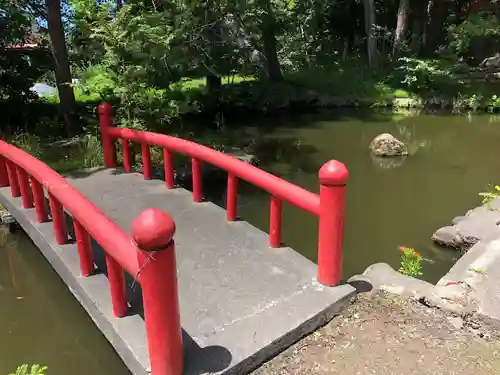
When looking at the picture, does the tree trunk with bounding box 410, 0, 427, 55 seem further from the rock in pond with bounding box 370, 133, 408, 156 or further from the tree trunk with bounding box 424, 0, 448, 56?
the rock in pond with bounding box 370, 133, 408, 156

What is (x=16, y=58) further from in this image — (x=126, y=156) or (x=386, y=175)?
(x=386, y=175)

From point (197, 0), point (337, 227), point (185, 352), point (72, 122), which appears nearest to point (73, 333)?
point (185, 352)

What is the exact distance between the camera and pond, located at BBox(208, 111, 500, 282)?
559 centimetres

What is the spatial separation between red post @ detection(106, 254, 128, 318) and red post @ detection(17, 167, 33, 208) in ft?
7.74

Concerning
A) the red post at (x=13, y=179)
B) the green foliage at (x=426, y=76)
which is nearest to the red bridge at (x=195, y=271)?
the red post at (x=13, y=179)

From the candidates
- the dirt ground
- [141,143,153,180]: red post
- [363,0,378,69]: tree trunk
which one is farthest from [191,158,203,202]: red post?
[363,0,378,69]: tree trunk

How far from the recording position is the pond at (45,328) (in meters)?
3.48

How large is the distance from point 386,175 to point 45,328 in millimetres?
6284

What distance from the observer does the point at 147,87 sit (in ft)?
22.9

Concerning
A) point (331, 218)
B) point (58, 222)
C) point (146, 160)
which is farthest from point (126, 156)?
point (331, 218)

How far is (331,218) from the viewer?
A: 309cm

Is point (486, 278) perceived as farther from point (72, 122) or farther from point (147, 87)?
point (72, 122)

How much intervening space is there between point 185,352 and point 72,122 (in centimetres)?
757

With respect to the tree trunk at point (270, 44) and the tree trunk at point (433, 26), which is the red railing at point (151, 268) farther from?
the tree trunk at point (433, 26)
